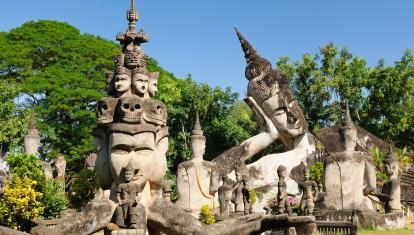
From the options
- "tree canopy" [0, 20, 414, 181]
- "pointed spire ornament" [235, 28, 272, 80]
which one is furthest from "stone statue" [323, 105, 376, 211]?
"tree canopy" [0, 20, 414, 181]

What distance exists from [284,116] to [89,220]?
1529cm

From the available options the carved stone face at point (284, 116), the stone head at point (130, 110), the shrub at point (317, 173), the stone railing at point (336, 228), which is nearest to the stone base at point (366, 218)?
the stone railing at point (336, 228)

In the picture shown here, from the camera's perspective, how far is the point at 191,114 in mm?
30562

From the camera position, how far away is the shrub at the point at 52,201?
1302 cm

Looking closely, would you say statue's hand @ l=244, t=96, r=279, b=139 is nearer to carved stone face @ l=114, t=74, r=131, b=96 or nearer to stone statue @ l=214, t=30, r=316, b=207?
stone statue @ l=214, t=30, r=316, b=207

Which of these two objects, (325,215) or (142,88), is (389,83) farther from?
(142,88)

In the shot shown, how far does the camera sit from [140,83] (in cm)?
762

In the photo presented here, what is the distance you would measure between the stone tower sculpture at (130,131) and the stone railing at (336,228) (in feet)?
15.8

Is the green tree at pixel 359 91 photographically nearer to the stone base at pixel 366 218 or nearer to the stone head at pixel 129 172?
the stone base at pixel 366 218

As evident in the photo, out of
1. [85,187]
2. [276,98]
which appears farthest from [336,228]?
[276,98]

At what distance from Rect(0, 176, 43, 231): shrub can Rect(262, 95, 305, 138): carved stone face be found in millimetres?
11266

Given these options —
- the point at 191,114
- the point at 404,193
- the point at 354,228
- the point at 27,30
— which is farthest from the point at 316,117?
the point at 354,228

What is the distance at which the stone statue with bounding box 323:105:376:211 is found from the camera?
15688 mm

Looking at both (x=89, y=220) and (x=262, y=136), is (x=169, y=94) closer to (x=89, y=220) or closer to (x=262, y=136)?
(x=262, y=136)
